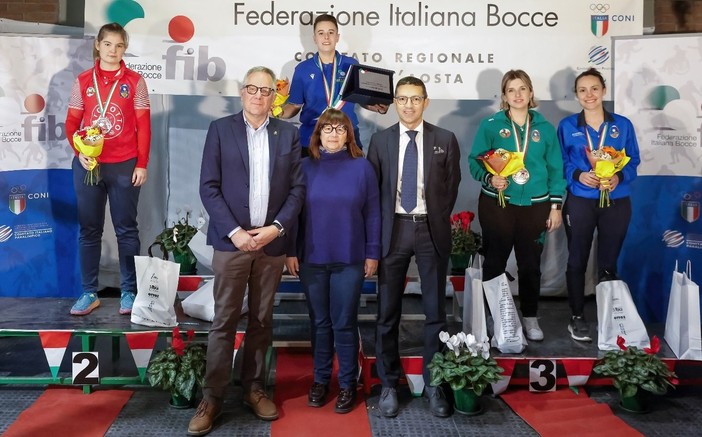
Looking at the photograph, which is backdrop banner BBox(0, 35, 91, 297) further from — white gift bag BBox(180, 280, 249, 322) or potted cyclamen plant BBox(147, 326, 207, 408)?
potted cyclamen plant BBox(147, 326, 207, 408)

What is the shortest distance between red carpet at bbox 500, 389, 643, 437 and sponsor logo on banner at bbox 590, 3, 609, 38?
2639mm

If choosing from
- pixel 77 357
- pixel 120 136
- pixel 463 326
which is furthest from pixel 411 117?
pixel 77 357

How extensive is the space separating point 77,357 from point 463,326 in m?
2.06

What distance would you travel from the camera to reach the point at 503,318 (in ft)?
11.5

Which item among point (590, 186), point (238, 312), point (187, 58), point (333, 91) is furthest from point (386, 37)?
point (238, 312)

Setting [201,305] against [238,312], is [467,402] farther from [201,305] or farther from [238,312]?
[201,305]

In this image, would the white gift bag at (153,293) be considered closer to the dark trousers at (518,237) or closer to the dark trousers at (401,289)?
the dark trousers at (401,289)

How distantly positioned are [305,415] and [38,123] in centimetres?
290

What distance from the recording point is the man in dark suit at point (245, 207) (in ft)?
9.69

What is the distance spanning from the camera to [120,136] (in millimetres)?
3645

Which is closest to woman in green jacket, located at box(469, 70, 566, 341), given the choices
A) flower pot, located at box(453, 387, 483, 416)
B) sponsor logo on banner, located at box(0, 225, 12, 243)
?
flower pot, located at box(453, 387, 483, 416)

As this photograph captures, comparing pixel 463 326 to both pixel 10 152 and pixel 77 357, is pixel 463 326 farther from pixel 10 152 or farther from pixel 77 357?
pixel 10 152

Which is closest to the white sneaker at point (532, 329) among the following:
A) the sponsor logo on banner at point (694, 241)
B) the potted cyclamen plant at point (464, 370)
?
the potted cyclamen plant at point (464, 370)

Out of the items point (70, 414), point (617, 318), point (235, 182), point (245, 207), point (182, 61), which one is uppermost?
point (182, 61)
